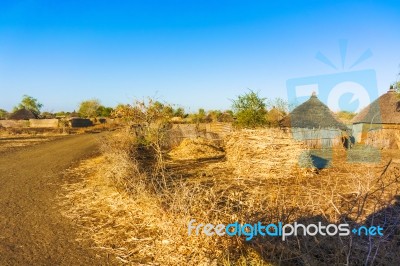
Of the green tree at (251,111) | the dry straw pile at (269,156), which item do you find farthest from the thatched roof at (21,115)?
the dry straw pile at (269,156)

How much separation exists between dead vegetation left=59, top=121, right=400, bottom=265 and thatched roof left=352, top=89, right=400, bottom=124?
14752 mm

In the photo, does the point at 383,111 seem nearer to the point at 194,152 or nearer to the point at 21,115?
the point at 194,152

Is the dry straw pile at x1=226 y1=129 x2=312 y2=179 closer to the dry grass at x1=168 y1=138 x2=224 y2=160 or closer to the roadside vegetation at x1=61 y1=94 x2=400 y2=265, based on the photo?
the roadside vegetation at x1=61 y1=94 x2=400 y2=265

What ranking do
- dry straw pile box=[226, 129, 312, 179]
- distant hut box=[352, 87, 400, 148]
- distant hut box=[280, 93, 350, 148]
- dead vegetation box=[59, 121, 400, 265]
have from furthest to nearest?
1. distant hut box=[352, 87, 400, 148]
2. distant hut box=[280, 93, 350, 148]
3. dry straw pile box=[226, 129, 312, 179]
4. dead vegetation box=[59, 121, 400, 265]

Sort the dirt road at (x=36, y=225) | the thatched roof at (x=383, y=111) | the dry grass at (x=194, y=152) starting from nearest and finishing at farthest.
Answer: the dirt road at (x=36, y=225)
the dry grass at (x=194, y=152)
the thatched roof at (x=383, y=111)

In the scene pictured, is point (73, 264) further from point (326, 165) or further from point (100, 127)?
point (100, 127)

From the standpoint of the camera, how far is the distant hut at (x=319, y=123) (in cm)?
1648

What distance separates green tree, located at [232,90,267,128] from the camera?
1656 centimetres

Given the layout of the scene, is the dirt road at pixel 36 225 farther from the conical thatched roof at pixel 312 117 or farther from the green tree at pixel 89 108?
the green tree at pixel 89 108

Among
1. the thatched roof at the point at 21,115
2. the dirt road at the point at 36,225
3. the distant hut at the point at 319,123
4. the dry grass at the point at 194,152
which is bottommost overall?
the dirt road at the point at 36,225

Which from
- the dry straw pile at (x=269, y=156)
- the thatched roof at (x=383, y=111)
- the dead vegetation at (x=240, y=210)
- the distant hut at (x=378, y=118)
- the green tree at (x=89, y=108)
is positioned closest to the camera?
the dead vegetation at (x=240, y=210)

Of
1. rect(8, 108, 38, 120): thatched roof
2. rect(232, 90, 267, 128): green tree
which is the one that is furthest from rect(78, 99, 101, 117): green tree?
rect(232, 90, 267, 128): green tree

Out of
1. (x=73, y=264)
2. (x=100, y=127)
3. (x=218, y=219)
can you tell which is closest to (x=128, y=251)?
(x=73, y=264)

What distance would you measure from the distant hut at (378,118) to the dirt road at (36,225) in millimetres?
18201
